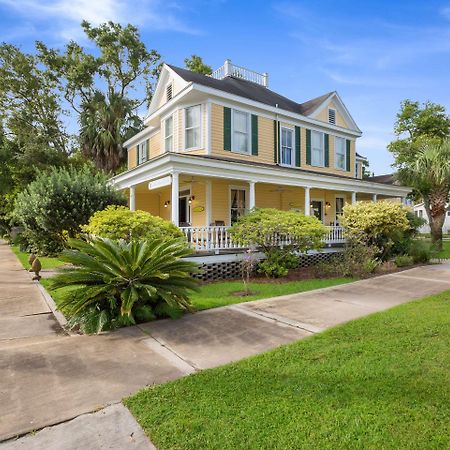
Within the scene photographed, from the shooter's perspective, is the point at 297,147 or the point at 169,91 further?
the point at 297,147

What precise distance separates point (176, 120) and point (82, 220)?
18.8 feet

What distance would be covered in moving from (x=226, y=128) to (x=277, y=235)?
18.4 ft

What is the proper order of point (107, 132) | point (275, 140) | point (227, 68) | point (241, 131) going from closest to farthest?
point (241, 131), point (275, 140), point (227, 68), point (107, 132)

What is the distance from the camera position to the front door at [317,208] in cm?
1805

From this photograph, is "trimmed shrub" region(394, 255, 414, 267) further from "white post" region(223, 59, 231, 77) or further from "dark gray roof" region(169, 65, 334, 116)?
"white post" region(223, 59, 231, 77)

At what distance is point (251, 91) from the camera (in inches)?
638

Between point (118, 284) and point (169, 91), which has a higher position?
point (169, 91)

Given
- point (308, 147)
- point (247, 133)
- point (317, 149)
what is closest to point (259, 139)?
point (247, 133)

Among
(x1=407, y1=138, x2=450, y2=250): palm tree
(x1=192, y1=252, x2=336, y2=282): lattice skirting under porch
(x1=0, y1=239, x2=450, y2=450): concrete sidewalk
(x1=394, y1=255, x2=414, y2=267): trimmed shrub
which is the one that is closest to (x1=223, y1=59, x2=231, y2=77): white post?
(x1=407, y1=138, x2=450, y2=250): palm tree

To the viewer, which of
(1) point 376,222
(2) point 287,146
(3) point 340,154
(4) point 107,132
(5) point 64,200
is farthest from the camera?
(4) point 107,132

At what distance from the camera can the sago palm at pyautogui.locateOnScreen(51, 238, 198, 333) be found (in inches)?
199

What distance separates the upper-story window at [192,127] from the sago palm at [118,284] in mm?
8643

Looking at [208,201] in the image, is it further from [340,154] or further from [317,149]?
[340,154]

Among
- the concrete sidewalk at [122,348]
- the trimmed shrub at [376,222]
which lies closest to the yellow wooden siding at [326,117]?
the trimmed shrub at [376,222]
